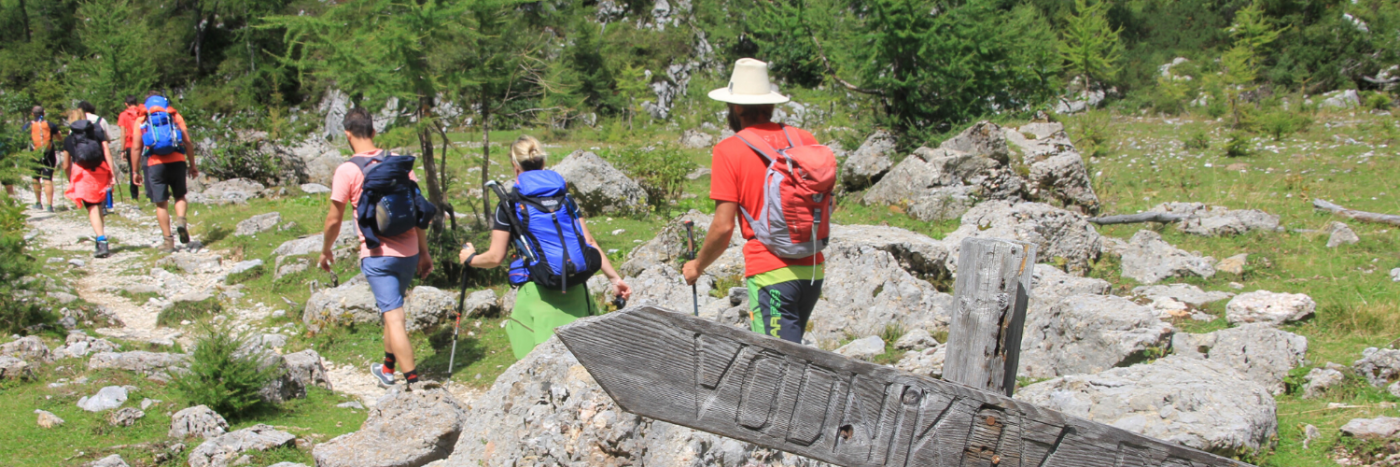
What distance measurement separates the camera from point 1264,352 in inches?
184

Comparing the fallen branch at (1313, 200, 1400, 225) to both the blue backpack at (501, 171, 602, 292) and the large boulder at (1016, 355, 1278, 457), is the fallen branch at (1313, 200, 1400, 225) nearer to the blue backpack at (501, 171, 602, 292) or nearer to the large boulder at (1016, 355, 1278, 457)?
the large boulder at (1016, 355, 1278, 457)

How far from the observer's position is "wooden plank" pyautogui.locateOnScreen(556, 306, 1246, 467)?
1745mm

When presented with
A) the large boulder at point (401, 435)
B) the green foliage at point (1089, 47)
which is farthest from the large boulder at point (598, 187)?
the green foliage at point (1089, 47)

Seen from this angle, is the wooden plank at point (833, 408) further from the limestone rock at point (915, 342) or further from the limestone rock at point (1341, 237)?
the limestone rock at point (1341, 237)

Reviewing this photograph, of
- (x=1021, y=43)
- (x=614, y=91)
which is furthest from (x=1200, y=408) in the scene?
(x=614, y=91)

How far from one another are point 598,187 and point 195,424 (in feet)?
20.9

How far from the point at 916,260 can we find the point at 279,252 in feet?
21.2

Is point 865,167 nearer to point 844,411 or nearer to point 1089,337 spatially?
point 1089,337

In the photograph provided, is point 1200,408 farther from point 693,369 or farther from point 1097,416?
point 693,369

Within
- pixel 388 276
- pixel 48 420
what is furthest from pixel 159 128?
pixel 388 276

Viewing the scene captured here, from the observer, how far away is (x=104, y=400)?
473 cm

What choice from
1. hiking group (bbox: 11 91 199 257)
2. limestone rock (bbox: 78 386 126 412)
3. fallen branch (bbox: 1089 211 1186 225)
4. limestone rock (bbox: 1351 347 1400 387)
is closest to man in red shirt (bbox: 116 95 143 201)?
hiking group (bbox: 11 91 199 257)

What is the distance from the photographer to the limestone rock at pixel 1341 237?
7410mm

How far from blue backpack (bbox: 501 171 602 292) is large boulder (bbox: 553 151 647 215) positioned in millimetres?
6061
